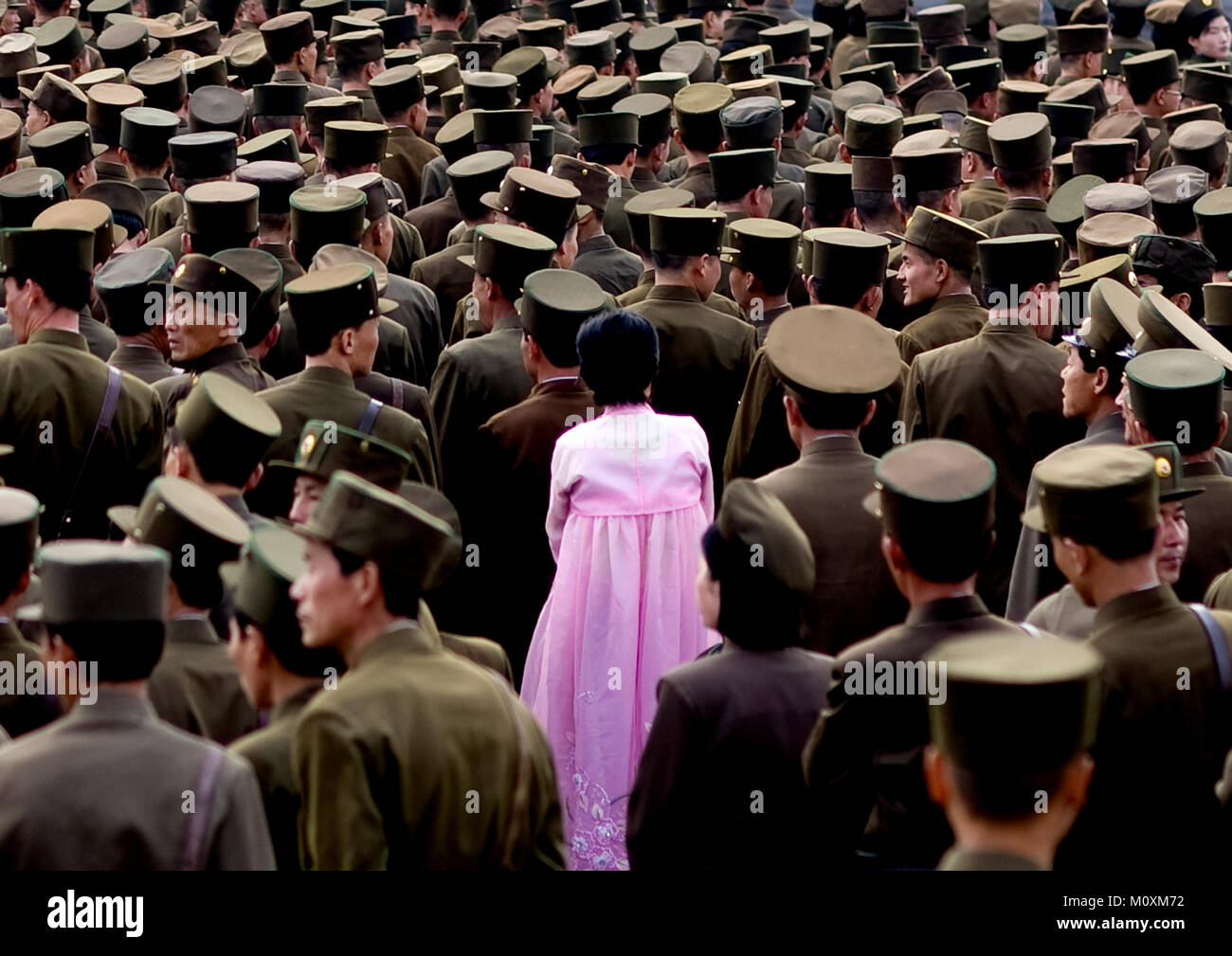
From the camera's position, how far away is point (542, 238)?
18.0 feet

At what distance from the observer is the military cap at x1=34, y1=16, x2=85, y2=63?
32.2 ft

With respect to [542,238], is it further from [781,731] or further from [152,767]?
[152,767]

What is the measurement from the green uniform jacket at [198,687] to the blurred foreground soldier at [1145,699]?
54.1 inches

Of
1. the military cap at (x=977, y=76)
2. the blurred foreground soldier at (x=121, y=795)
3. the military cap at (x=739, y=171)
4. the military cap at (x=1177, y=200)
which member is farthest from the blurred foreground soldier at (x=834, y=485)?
the military cap at (x=977, y=76)

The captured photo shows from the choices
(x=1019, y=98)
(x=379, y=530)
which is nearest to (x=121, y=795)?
(x=379, y=530)

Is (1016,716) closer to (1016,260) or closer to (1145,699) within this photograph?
(1145,699)

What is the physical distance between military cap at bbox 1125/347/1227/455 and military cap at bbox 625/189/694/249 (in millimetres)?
2384

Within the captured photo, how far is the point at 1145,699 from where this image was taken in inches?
125

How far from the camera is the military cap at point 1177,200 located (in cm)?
666

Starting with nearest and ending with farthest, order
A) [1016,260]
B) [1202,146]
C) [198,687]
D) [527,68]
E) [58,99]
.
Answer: [198,687] → [1016,260] → [1202,146] → [58,99] → [527,68]

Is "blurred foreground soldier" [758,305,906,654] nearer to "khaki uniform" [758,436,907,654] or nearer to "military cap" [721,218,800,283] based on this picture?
"khaki uniform" [758,436,907,654]

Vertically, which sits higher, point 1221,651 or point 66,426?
point 1221,651

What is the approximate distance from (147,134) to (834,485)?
13.9 ft
